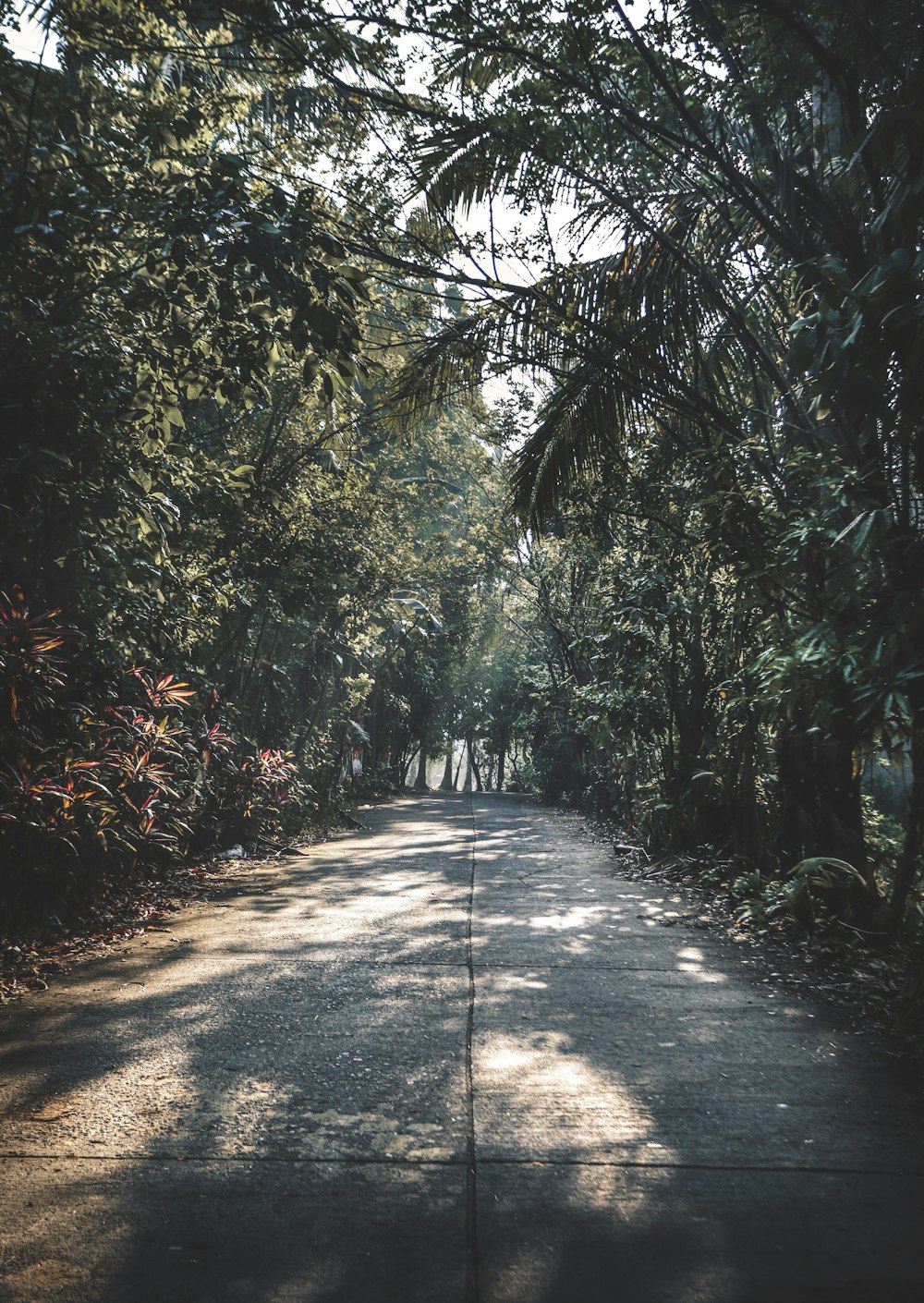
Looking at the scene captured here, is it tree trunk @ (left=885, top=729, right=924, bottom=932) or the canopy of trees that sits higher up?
the canopy of trees

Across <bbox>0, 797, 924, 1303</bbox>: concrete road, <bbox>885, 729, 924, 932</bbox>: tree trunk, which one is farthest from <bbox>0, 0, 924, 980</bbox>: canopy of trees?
<bbox>0, 797, 924, 1303</bbox>: concrete road

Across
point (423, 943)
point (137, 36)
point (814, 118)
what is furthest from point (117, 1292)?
point (814, 118)

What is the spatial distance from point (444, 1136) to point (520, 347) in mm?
5698

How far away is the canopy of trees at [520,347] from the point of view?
4.70m

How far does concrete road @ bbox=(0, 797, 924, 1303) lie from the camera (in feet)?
8.27

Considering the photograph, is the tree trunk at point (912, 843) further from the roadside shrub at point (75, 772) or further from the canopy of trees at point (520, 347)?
the roadside shrub at point (75, 772)

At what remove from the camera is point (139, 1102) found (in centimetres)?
357

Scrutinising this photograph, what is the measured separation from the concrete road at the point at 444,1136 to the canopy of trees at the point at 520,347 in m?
1.69

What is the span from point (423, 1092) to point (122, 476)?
177 inches

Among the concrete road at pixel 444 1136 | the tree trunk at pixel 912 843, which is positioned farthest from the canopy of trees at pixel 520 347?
the concrete road at pixel 444 1136

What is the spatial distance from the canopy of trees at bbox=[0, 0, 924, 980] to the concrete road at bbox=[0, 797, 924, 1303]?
5.54 ft

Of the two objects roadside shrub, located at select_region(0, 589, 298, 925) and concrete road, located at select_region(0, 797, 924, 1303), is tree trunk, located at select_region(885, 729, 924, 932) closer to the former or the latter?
concrete road, located at select_region(0, 797, 924, 1303)

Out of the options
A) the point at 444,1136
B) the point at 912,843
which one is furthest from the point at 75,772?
the point at 912,843

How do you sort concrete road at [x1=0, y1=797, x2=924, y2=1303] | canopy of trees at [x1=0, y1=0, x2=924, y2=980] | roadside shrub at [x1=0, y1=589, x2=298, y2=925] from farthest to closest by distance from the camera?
1. roadside shrub at [x1=0, y1=589, x2=298, y2=925]
2. canopy of trees at [x1=0, y1=0, x2=924, y2=980]
3. concrete road at [x1=0, y1=797, x2=924, y2=1303]
